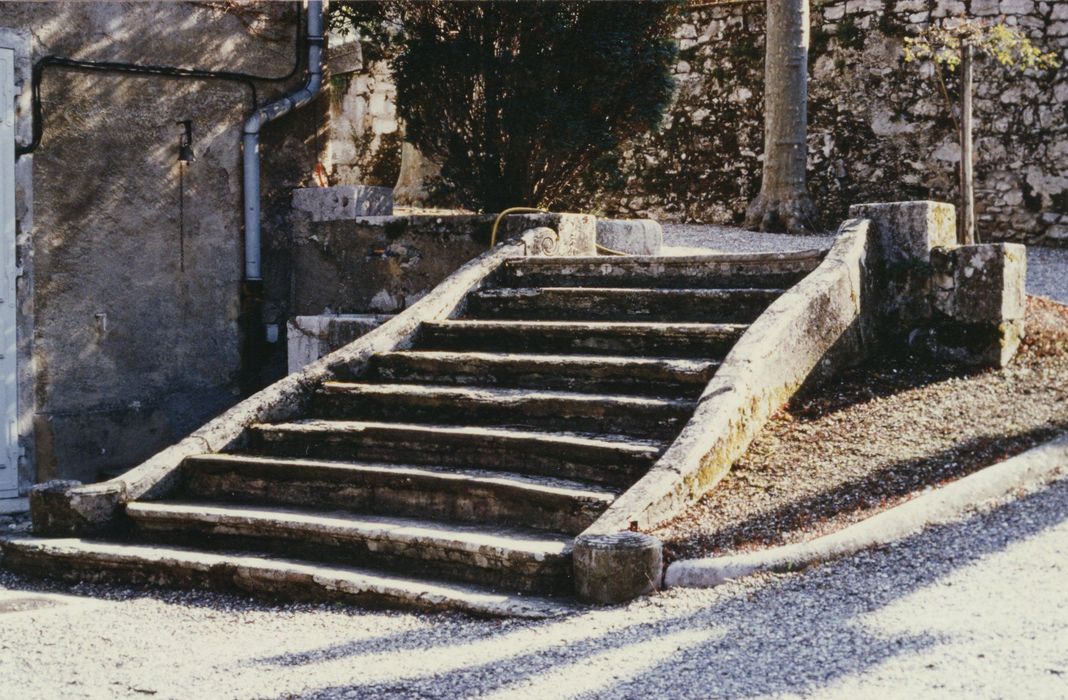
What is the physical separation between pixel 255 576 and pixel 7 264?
138 inches

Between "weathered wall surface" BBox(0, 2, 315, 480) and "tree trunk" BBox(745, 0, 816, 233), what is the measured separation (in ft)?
17.6

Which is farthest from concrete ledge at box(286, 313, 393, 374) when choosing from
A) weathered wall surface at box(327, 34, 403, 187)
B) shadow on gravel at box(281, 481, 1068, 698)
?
weathered wall surface at box(327, 34, 403, 187)

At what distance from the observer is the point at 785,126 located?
12.1 metres

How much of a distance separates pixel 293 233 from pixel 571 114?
226cm

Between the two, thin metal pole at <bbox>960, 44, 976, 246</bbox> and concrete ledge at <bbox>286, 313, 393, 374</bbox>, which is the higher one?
thin metal pole at <bbox>960, 44, 976, 246</bbox>

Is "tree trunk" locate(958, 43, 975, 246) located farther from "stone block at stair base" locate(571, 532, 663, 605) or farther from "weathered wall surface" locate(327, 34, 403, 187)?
"weathered wall surface" locate(327, 34, 403, 187)

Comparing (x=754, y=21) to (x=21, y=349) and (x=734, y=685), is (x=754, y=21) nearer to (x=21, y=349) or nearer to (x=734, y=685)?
(x=21, y=349)

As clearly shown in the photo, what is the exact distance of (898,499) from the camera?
482cm

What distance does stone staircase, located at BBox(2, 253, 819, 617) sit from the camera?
15.9ft

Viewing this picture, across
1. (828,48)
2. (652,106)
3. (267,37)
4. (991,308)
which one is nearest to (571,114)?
(652,106)

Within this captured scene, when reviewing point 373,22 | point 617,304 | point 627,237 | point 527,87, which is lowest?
point 617,304

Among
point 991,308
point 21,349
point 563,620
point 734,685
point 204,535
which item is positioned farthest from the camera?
point 21,349

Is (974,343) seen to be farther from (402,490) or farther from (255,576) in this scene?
(255,576)

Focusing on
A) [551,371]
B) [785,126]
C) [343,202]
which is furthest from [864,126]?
[551,371]
